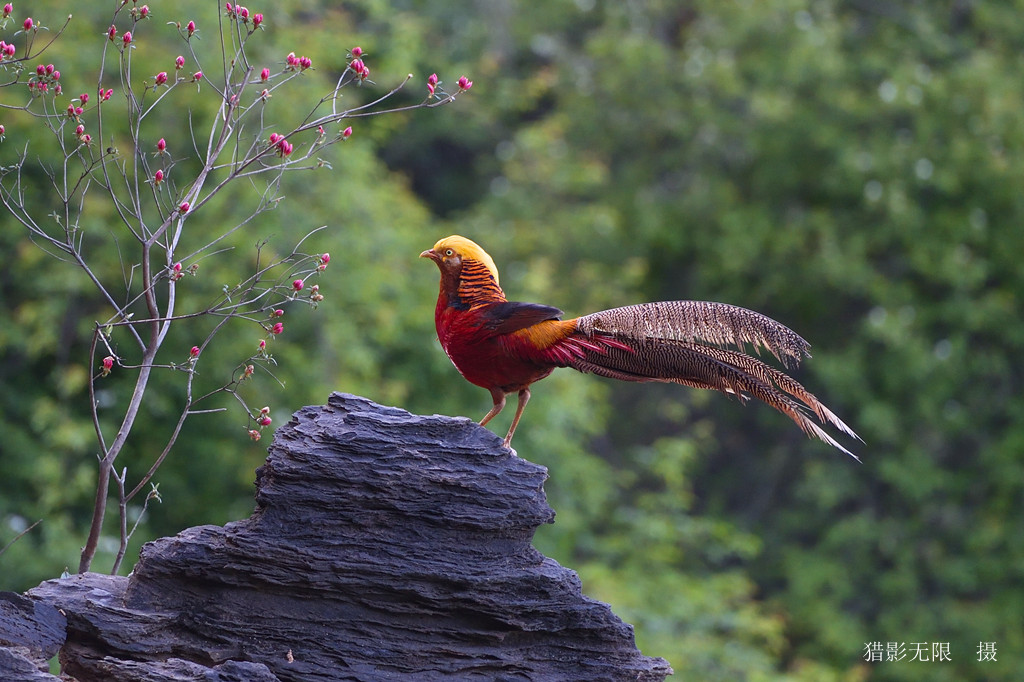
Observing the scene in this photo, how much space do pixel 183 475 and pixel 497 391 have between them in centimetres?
830

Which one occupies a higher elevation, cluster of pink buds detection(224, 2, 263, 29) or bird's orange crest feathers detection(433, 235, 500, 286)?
cluster of pink buds detection(224, 2, 263, 29)

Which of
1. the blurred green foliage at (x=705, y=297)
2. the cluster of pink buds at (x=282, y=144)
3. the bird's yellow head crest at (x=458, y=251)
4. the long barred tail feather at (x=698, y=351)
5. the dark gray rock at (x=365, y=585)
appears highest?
the blurred green foliage at (x=705, y=297)

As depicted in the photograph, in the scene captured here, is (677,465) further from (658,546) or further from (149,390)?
(149,390)

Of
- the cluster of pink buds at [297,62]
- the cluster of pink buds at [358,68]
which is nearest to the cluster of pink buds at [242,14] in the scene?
Answer: the cluster of pink buds at [297,62]

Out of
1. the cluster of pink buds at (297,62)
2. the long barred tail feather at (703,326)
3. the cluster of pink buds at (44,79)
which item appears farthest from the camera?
the cluster of pink buds at (297,62)

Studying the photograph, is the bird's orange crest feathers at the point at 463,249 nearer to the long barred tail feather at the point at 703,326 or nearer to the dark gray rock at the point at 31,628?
the long barred tail feather at the point at 703,326

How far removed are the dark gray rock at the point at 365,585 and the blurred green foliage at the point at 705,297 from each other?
6170 millimetres

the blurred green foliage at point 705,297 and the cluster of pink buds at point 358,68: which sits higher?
the blurred green foliage at point 705,297

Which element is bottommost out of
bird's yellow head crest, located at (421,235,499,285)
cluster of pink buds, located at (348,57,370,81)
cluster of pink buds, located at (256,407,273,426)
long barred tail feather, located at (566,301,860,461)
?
cluster of pink buds, located at (256,407,273,426)

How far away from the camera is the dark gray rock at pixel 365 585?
5.07 metres

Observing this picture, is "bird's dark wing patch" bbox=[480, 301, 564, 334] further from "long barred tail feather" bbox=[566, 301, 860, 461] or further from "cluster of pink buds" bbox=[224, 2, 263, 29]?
"cluster of pink buds" bbox=[224, 2, 263, 29]

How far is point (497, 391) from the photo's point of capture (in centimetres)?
547

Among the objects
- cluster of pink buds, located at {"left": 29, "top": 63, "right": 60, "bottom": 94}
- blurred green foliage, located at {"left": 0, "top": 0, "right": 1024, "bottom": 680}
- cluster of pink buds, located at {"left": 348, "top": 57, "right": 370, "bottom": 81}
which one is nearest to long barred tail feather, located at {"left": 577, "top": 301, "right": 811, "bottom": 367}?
cluster of pink buds, located at {"left": 348, "top": 57, "right": 370, "bottom": 81}

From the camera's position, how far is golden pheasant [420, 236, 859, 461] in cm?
505
